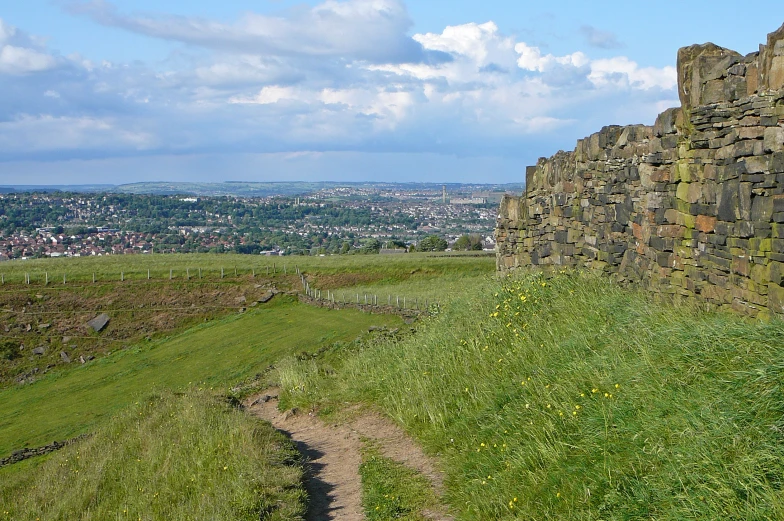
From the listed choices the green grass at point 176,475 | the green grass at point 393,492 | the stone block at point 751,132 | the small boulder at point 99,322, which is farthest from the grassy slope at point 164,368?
the stone block at point 751,132

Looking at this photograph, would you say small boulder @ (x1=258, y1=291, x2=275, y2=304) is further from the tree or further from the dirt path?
the tree

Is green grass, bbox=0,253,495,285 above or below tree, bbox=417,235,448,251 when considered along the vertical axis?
above

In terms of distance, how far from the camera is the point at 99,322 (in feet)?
138

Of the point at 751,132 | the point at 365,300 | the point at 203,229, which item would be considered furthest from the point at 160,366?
the point at 203,229

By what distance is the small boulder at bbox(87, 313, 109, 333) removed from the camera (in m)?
41.5

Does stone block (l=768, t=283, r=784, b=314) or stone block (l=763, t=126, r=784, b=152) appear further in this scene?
stone block (l=763, t=126, r=784, b=152)

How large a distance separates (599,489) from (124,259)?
188 feet

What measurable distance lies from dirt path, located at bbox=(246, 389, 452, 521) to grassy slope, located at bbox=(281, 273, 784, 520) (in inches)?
11.3

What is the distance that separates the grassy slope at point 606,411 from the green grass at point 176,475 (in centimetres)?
214

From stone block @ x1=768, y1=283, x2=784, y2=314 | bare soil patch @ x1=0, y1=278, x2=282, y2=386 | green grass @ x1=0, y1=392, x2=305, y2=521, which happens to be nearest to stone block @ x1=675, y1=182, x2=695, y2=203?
stone block @ x1=768, y1=283, x2=784, y2=314

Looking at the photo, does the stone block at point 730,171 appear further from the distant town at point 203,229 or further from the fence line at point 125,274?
the distant town at point 203,229

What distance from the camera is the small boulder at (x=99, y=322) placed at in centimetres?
4153

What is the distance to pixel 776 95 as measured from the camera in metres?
9.20

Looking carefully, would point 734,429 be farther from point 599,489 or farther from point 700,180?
point 700,180
